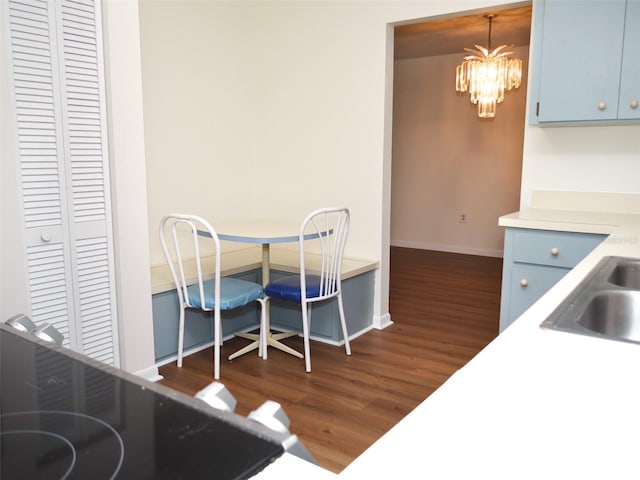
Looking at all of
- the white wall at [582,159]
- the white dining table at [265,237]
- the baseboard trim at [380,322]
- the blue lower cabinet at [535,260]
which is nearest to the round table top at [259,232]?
Answer: the white dining table at [265,237]

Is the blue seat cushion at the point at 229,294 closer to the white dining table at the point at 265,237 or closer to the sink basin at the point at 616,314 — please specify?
the white dining table at the point at 265,237

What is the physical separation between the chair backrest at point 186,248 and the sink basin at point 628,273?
5.75 ft

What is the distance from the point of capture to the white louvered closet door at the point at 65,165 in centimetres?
218

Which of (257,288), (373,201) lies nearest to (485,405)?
(257,288)

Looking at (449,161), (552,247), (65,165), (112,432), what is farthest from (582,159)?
(449,161)

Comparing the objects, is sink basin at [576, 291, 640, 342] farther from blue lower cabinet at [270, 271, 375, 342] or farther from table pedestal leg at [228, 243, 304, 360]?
blue lower cabinet at [270, 271, 375, 342]

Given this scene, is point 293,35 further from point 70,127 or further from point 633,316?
point 633,316

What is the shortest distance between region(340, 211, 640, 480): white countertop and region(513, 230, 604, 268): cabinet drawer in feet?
5.68

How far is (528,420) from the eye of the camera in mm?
688

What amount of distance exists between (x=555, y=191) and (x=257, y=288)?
1.80 meters

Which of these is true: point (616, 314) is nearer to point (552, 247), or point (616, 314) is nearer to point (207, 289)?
point (552, 247)

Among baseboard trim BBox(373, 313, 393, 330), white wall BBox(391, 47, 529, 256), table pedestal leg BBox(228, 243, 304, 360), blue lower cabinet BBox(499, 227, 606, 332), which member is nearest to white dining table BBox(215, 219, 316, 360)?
table pedestal leg BBox(228, 243, 304, 360)

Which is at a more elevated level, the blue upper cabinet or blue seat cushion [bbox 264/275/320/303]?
the blue upper cabinet

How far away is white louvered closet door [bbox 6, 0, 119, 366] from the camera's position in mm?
2184
